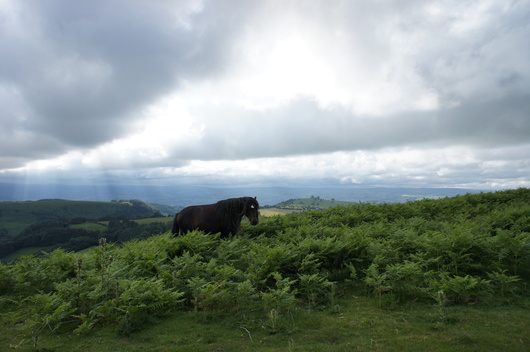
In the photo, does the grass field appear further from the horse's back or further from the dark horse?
the horse's back

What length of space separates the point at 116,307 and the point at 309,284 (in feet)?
13.1

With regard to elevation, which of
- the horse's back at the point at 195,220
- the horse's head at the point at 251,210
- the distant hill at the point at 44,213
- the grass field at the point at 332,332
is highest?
the horse's head at the point at 251,210

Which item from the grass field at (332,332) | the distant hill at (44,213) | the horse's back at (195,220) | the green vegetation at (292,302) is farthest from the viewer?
the distant hill at (44,213)

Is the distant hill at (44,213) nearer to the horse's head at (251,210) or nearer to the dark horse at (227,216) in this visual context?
the dark horse at (227,216)

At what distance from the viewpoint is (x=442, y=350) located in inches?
163

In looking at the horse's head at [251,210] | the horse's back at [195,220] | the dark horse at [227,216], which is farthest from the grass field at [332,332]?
the horse's back at [195,220]

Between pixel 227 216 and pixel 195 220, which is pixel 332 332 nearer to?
pixel 227 216

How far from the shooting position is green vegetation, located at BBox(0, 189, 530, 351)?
4734 millimetres

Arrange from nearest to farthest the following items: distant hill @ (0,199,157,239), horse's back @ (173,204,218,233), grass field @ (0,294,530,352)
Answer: grass field @ (0,294,530,352) → horse's back @ (173,204,218,233) → distant hill @ (0,199,157,239)

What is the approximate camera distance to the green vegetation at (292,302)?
473cm

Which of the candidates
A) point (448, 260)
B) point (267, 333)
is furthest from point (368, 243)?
point (267, 333)

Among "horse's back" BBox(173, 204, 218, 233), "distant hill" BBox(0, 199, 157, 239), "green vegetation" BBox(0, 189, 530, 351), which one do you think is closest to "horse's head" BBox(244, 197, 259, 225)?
"horse's back" BBox(173, 204, 218, 233)

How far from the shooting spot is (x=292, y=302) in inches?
238

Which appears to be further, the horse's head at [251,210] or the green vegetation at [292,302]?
the horse's head at [251,210]
